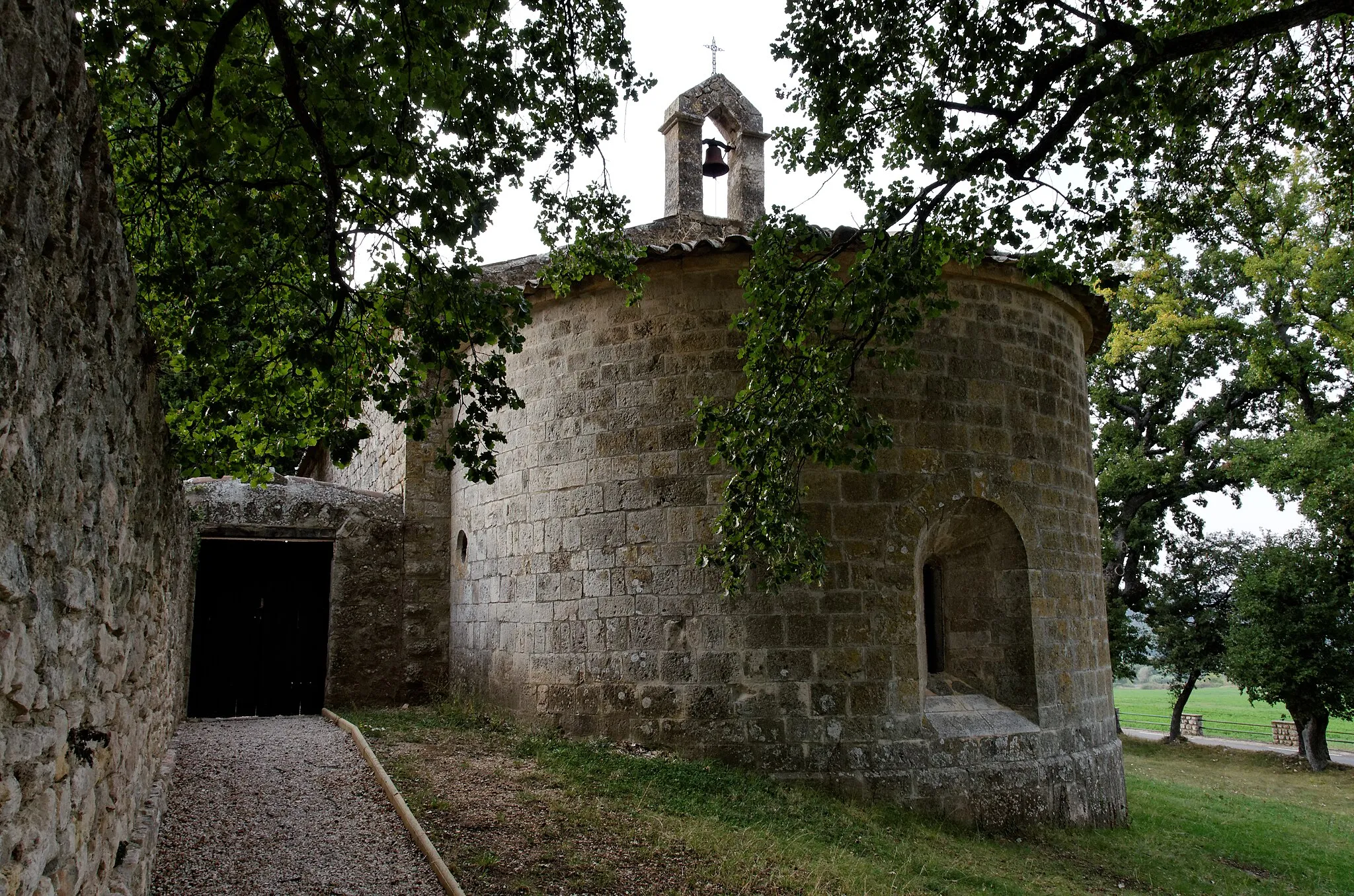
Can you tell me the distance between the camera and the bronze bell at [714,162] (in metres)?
11.5

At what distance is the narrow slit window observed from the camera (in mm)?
8062

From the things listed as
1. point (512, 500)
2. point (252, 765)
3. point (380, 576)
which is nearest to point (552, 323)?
point (512, 500)

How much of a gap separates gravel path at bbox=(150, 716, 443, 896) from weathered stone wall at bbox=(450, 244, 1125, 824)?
208cm

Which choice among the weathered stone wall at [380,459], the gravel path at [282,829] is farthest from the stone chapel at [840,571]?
the weathered stone wall at [380,459]

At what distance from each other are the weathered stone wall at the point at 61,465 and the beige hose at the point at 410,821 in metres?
1.56

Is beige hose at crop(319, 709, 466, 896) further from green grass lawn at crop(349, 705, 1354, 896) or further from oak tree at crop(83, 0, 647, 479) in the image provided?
oak tree at crop(83, 0, 647, 479)

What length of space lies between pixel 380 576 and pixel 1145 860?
25.9 feet

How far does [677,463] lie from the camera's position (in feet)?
24.9

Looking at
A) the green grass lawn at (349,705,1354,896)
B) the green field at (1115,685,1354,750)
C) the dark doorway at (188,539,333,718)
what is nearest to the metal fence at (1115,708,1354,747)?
the green field at (1115,685,1354,750)

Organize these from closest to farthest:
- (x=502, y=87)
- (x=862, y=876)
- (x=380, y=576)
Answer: (x=502, y=87) → (x=862, y=876) → (x=380, y=576)

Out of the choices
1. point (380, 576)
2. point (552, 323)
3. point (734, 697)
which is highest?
point (552, 323)

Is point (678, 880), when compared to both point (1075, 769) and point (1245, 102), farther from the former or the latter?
point (1245, 102)

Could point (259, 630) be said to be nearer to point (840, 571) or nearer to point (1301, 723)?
point (840, 571)

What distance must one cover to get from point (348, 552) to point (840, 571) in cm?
574
